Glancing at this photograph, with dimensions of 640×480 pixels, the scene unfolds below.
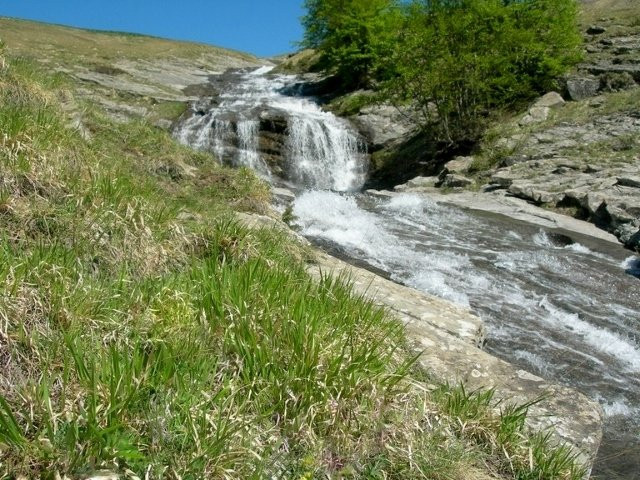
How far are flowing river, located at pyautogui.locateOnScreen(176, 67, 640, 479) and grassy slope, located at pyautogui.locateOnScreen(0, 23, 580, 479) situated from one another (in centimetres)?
227

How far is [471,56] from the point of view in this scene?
19.6m

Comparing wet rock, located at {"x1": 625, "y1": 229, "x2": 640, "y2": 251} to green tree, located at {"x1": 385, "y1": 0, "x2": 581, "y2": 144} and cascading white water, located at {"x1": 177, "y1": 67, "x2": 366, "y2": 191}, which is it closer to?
green tree, located at {"x1": 385, "y1": 0, "x2": 581, "y2": 144}

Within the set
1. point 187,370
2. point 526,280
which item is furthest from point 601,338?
point 187,370

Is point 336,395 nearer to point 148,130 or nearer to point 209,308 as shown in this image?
point 209,308

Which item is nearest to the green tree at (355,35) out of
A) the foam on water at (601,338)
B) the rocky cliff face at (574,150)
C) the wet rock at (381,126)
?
the wet rock at (381,126)

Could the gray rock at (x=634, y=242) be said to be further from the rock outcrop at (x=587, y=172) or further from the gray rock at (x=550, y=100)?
the gray rock at (x=550, y=100)

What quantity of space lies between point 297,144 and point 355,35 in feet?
36.8

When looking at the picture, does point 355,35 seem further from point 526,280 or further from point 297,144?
point 526,280

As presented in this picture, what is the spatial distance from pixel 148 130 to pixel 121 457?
6.70 metres

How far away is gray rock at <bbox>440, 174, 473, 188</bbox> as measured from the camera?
18422 mm

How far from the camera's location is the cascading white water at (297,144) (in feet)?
74.8

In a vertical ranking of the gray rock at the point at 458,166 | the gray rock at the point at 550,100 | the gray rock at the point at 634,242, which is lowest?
the gray rock at the point at 634,242

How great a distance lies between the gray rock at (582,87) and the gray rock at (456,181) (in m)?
6.91

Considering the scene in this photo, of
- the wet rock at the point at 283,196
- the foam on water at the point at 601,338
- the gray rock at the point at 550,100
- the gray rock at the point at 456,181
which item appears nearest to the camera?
the foam on water at the point at 601,338
